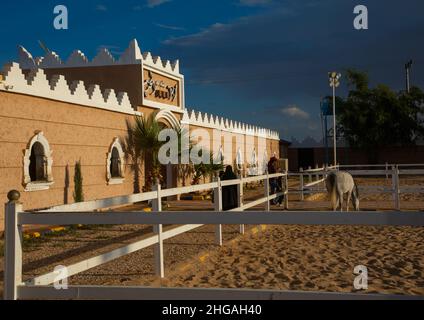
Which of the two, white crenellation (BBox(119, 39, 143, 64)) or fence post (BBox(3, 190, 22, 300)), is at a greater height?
white crenellation (BBox(119, 39, 143, 64))

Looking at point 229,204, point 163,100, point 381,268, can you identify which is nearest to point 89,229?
point 229,204

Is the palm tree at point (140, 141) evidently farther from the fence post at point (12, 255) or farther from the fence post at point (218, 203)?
the fence post at point (12, 255)

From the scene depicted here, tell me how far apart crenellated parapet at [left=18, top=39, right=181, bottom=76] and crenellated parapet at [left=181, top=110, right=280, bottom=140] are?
3.63m

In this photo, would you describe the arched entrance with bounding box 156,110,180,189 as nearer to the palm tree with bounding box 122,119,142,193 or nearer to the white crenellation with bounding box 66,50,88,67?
the palm tree with bounding box 122,119,142,193

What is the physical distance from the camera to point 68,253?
916 cm

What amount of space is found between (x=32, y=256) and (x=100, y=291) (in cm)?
561

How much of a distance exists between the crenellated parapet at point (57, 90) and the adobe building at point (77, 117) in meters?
0.02

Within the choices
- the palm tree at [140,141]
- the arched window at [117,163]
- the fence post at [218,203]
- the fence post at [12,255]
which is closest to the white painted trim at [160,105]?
the palm tree at [140,141]

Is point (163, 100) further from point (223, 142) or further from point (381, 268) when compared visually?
point (381, 268)

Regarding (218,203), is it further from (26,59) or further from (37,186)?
(26,59)

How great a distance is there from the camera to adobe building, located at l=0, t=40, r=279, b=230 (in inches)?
476

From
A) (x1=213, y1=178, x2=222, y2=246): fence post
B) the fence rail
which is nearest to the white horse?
(x1=213, y1=178, x2=222, y2=246): fence post

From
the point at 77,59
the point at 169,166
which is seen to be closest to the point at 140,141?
the point at 169,166

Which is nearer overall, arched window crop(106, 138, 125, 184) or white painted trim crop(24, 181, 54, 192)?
white painted trim crop(24, 181, 54, 192)
